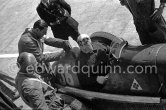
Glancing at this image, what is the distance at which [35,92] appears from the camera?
4211 mm

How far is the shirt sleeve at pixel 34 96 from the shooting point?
13.8ft

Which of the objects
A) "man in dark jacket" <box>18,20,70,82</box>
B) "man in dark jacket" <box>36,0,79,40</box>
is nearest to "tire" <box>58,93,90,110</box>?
"man in dark jacket" <box>18,20,70,82</box>

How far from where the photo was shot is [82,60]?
4.86m

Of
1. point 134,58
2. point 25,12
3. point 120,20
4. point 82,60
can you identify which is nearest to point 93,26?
point 120,20

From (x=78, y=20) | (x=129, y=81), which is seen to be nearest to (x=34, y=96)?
(x=129, y=81)

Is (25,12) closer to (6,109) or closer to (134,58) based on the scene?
(6,109)

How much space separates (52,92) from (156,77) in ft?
5.09

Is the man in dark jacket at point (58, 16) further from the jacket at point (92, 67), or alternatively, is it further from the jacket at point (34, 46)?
the jacket at point (92, 67)

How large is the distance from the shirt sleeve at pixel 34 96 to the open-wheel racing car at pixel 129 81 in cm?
69

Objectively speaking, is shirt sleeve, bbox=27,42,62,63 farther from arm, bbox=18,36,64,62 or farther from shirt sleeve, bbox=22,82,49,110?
shirt sleeve, bbox=22,82,49,110

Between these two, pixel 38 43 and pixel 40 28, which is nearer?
pixel 40 28

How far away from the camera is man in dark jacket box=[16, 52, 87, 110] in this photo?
13.8ft

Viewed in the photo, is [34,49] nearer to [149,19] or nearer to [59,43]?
[59,43]

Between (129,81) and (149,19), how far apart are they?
122 cm
